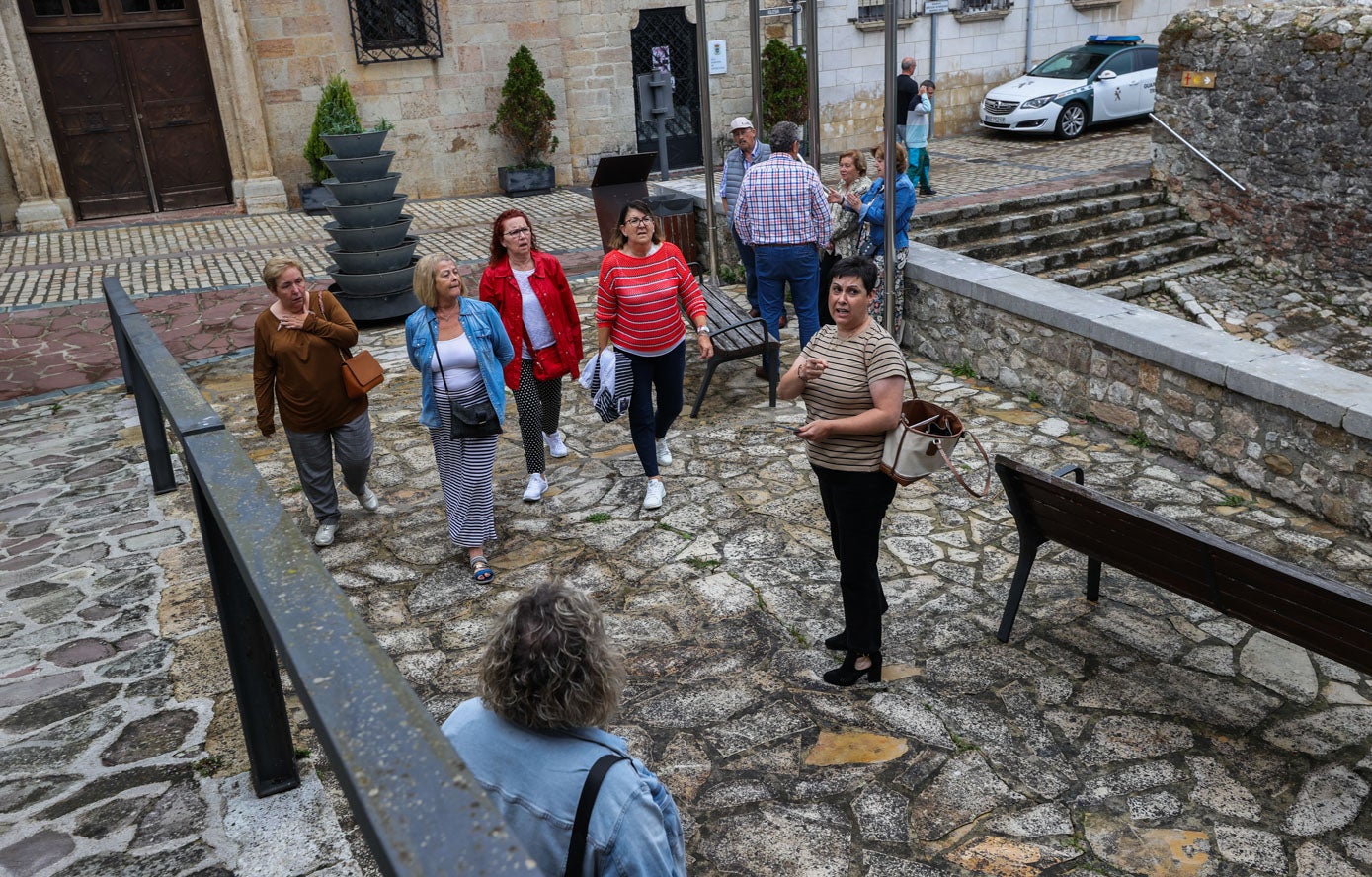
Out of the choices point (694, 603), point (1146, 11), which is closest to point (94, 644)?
point (694, 603)

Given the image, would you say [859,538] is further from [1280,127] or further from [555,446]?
[1280,127]

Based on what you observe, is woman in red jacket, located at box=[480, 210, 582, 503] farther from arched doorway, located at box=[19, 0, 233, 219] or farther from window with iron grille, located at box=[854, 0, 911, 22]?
window with iron grille, located at box=[854, 0, 911, 22]

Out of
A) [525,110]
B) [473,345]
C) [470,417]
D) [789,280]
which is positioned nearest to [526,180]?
[525,110]

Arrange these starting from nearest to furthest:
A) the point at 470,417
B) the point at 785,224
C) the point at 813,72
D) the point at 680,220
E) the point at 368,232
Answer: the point at 470,417
the point at 785,224
the point at 813,72
the point at 368,232
the point at 680,220

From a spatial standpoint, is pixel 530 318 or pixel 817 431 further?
pixel 530 318

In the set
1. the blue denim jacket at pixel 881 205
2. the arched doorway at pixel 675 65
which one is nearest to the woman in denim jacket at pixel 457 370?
the blue denim jacket at pixel 881 205

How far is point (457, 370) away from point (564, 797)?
353 cm

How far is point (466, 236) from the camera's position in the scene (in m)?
14.1

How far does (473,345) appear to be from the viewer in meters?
5.37

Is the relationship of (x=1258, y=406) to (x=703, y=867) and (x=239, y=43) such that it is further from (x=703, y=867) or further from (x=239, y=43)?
(x=239, y=43)

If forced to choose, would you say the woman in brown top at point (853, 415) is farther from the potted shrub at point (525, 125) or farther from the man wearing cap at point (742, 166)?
the potted shrub at point (525, 125)

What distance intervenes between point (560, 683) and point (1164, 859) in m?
2.43

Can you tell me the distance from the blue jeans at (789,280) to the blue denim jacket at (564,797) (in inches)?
227

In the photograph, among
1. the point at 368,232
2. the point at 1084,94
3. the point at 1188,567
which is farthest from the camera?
the point at 1084,94
